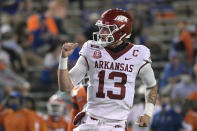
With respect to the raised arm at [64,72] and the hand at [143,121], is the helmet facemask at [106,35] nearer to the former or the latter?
the raised arm at [64,72]

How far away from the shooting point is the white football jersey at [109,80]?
22.6 ft

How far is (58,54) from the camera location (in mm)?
14523

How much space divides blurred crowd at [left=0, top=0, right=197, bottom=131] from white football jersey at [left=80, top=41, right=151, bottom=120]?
5013mm

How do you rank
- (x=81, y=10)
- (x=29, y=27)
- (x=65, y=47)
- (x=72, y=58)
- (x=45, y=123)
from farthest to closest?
(x=81, y=10)
(x=29, y=27)
(x=45, y=123)
(x=72, y=58)
(x=65, y=47)

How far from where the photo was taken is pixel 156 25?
663 inches

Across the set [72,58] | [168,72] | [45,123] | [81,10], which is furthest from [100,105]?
[81,10]

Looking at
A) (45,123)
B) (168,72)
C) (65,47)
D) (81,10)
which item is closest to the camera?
(65,47)

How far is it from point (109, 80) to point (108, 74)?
0.18 ft

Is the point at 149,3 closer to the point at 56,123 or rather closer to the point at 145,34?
the point at 145,34

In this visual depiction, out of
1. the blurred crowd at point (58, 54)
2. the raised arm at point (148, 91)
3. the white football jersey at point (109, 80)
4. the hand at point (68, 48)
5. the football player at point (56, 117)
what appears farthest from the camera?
the blurred crowd at point (58, 54)

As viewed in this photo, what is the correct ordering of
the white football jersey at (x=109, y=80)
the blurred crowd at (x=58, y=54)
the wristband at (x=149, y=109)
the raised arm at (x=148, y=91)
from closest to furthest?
the white football jersey at (x=109, y=80), the raised arm at (x=148, y=91), the wristband at (x=149, y=109), the blurred crowd at (x=58, y=54)

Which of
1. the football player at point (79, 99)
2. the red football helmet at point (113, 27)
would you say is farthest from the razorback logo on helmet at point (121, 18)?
the football player at point (79, 99)

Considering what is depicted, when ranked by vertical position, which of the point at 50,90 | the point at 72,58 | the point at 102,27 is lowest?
the point at 50,90

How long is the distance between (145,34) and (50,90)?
228 cm
